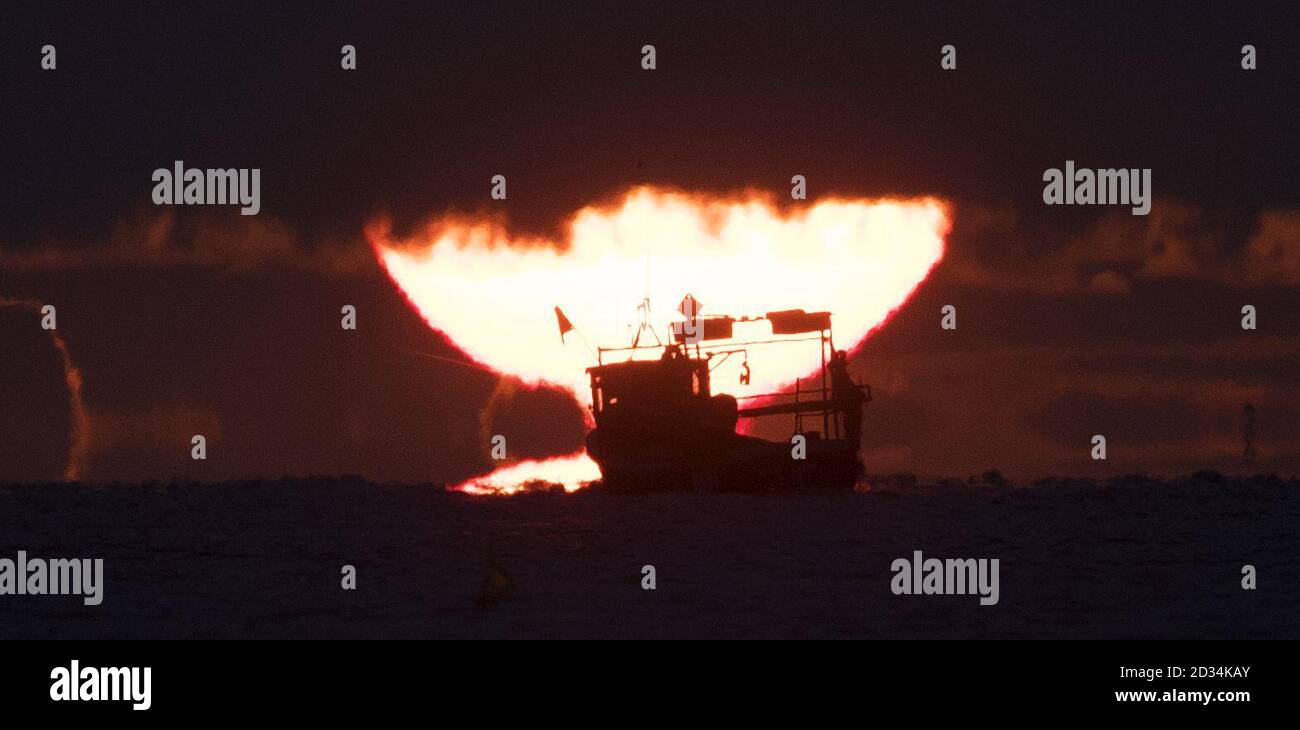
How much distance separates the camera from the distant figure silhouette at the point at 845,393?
8675 cm

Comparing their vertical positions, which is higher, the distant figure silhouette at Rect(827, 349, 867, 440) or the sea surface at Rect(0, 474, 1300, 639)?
the distant figure silhouette at Rect(827, 349, 867, 440)

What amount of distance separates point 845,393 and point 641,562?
40.3 m

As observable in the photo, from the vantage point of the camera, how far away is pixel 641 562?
4781 cm

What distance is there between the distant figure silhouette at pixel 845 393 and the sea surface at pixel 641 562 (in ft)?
19.5

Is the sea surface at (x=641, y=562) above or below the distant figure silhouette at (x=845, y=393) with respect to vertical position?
below

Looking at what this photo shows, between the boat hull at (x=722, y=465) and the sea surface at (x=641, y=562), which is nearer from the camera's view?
the sea surface at (x=641, y=562)

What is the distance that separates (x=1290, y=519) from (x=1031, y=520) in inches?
349

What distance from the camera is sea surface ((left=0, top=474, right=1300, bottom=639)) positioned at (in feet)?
115

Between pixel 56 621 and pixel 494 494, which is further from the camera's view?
pixel 494 494

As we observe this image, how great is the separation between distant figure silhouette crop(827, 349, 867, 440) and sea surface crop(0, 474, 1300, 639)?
5958 millimetres

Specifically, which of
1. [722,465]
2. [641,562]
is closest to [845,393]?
[722,465]
